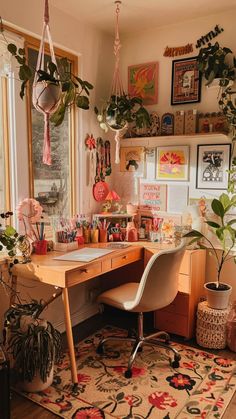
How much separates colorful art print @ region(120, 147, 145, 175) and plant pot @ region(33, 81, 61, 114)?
121 cm

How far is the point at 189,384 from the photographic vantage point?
2217 mm

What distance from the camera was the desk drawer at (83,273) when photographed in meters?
2.13

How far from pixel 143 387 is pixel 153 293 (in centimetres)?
58

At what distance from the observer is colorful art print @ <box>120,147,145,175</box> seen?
3.22m

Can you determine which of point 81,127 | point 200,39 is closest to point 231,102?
point 200,39

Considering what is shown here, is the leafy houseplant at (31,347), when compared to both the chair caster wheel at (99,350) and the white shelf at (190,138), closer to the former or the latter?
the chair caster wheel at (99,350)

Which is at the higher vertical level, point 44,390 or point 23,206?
point 23,206

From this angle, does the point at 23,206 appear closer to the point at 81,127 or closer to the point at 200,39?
the point at 81,127

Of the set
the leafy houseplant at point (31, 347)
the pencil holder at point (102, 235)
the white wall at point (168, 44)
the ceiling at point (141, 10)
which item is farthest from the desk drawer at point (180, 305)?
the ceiling at point (141, 10)

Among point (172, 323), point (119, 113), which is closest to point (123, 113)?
point (119, 113)

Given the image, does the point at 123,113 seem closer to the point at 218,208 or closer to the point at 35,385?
the point at 218,208

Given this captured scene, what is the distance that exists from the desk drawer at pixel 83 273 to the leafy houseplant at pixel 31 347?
0.99 ft

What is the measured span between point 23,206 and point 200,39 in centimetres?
194

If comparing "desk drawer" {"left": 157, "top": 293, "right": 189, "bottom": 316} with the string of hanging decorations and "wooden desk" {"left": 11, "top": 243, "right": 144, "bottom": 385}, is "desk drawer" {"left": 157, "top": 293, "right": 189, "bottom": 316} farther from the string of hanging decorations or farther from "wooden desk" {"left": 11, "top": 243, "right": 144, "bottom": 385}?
the string of hanging decorations
